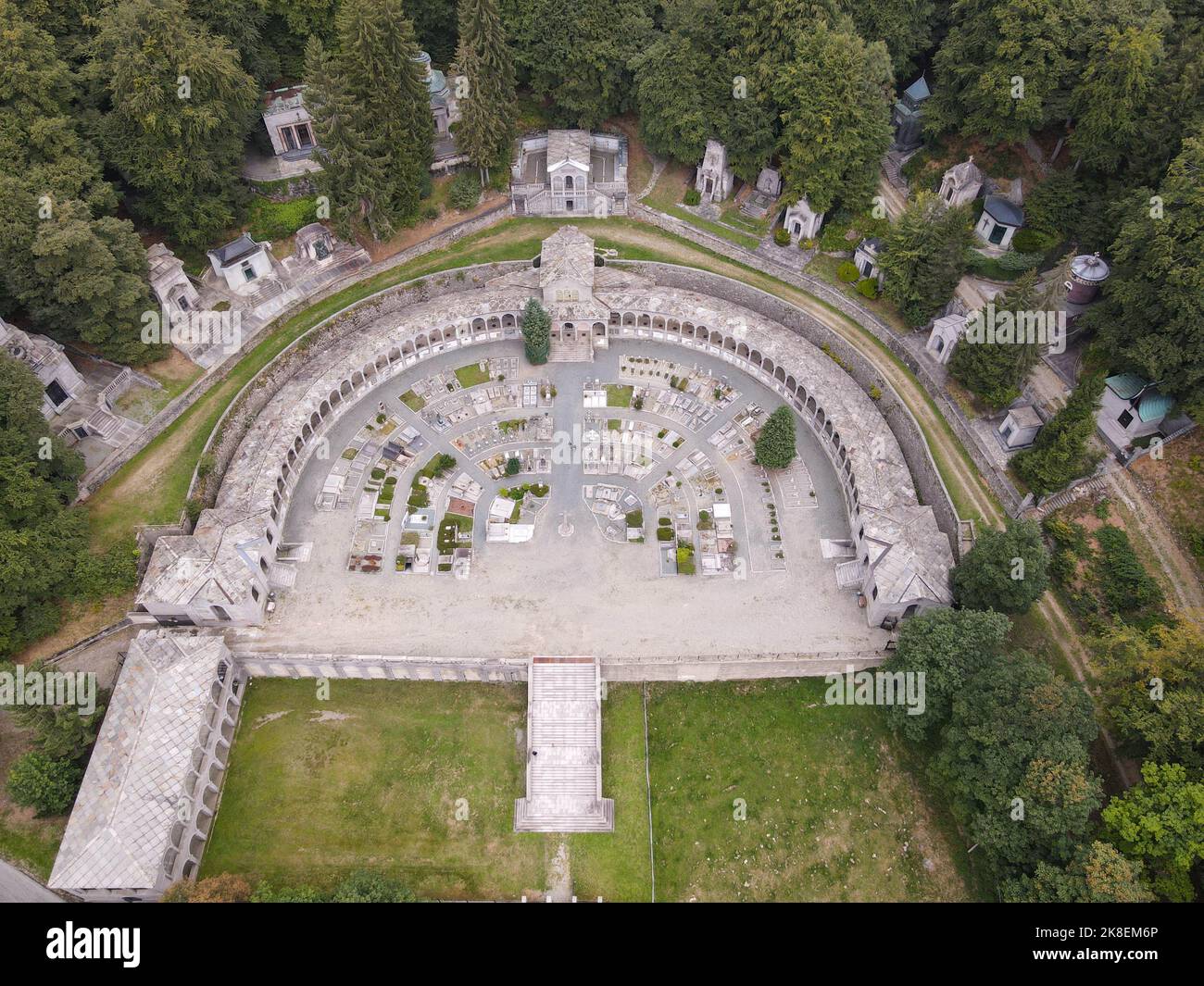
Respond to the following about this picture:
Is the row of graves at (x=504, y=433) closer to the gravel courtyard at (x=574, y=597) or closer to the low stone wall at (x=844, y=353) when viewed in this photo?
the gravel courtyard at (x=574, y=597)

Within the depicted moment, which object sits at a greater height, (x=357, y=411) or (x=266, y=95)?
(x=266, y=95)

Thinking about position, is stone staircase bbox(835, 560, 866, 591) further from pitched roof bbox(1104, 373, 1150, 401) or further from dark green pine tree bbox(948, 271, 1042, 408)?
pitched roof bbox(1104, 373, 1150, 401)

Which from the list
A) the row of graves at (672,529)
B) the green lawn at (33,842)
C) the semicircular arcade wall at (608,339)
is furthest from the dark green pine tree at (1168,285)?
the green lawn at (33,842)

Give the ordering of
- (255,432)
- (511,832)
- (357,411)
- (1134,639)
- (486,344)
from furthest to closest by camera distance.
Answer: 1. (486,344)
2. (357,411)
3. (255,432)
4. (511,832)
5. (1134,639)

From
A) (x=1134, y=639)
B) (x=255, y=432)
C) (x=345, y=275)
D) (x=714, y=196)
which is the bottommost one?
(x=1134, y=639)

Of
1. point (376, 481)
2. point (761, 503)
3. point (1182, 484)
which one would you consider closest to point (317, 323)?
point (376, 481)

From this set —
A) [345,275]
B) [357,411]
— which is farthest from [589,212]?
[357,411]

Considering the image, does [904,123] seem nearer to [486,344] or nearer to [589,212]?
[589,212]
